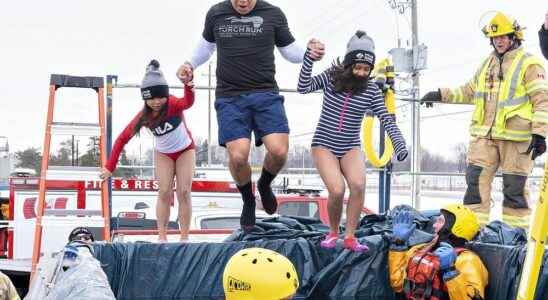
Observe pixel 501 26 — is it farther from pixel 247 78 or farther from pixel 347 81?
pixel 247 78

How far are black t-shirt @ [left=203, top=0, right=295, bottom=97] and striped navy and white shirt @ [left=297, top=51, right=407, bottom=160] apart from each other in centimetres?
30

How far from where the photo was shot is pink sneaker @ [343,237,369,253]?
5.66 meters

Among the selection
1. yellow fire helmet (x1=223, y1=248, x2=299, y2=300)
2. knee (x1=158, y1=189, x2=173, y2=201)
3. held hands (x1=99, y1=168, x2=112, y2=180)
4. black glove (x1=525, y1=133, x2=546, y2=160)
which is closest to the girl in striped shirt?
black glove (x1=525, y1=133, x2=546, y2=160)

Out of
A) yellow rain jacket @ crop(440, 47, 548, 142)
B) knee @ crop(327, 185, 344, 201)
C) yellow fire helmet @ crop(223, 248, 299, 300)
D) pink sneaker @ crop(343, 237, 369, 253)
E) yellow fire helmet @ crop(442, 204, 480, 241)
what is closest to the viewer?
yellow fire helmet @ crop(223, 248, 299, 300)

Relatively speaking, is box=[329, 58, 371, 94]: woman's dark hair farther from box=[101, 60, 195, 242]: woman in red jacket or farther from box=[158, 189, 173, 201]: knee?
box=[158, 189, 173, 201]: knee

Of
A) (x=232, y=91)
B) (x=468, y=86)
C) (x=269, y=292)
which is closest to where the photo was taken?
(x=269, y=292)

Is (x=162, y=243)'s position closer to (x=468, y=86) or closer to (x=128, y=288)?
(x=128, y=288)

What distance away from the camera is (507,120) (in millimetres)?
5977

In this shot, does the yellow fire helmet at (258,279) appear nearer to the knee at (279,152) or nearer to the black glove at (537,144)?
the knee at (279,152)

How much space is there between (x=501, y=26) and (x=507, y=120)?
739 mm

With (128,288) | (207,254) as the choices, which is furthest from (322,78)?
(128,288)

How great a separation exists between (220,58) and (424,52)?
21.7 feet

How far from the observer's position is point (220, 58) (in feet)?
18.4

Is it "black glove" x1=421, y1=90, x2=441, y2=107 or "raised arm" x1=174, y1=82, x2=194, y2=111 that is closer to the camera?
"raised arm" x1=174, y1=82, x2=194, y2=111
